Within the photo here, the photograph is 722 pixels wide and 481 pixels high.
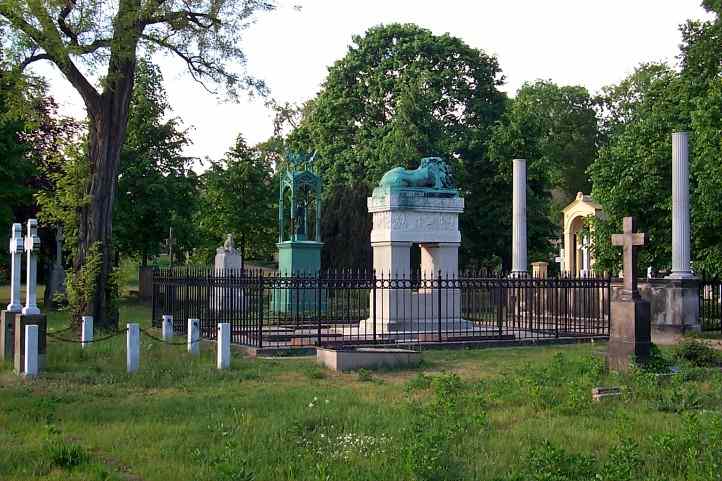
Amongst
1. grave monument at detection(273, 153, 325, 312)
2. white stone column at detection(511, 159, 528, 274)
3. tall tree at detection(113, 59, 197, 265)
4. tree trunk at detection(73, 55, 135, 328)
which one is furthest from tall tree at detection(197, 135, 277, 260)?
tree trunk at detection(73, 55, 135, 328)

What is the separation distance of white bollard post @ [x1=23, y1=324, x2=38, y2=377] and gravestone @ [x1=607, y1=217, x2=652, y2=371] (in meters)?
8.76

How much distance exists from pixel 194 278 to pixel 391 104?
23.1 m

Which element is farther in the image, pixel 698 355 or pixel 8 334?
pixel 8 334

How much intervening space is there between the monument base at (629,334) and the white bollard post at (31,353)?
8754 mm

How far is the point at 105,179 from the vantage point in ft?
68.4

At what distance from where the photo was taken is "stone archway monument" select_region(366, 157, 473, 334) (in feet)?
61.7

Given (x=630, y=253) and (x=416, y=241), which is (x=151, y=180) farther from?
(x=630, y=253)

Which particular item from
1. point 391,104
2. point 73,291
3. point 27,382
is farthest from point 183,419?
point 391,104

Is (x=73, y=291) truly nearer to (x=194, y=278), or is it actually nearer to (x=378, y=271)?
(x=194, y=278)

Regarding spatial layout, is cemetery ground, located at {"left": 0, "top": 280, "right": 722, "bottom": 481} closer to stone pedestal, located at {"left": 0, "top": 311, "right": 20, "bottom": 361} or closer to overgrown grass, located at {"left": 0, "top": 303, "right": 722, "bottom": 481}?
overgrown grass, located at {"left": 0, "top": 303, "right": 722, "bottom": 481}

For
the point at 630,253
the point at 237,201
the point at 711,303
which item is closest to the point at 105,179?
the point at 630,253

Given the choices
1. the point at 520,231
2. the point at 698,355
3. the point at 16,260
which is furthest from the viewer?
the point at 520,231

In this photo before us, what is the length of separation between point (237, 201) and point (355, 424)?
118ft

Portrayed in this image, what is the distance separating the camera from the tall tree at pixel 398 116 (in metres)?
36.0
